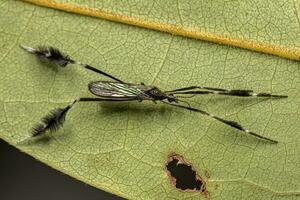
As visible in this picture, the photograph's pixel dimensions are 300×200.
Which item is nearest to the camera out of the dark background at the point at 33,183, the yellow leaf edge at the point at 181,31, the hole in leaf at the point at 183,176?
the yellow leaf edge at the point at 181,31

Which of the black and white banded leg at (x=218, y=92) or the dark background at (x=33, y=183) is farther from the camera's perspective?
the dark background at (x=33, y=183)

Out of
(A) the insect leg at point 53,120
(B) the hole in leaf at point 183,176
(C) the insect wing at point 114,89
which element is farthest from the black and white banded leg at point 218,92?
(A) the insect leg at point 53,120

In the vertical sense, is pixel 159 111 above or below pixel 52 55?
below

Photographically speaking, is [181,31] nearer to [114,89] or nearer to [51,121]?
[114,89]

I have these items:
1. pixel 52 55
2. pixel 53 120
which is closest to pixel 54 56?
pixel 52 55

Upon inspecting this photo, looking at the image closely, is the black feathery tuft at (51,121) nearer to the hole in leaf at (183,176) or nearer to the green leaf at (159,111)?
the green leaf at (159,111)

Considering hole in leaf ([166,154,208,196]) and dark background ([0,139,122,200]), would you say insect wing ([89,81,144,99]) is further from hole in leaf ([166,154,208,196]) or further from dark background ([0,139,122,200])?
dark background ([0,139,122,200])
